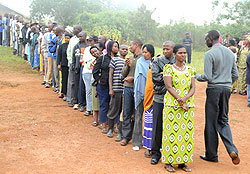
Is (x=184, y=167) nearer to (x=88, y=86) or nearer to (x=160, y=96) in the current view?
(x=160, y=96)

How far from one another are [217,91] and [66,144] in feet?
9.05

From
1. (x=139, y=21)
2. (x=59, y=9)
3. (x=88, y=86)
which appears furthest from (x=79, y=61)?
(x=139, y=21)

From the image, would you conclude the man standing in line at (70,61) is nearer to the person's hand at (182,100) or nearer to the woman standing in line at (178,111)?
the woman standing in line at (178,111)

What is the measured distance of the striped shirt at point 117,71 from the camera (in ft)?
20.2

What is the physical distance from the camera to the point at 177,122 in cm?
471

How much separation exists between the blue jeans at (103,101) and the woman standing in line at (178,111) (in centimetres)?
205

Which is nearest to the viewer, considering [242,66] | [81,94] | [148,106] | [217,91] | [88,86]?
[217,91]

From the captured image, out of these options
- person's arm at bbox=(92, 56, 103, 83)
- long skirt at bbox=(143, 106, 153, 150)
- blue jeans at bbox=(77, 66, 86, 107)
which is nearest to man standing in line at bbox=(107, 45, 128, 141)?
person's arm at bbox=(92, 56, 103, 83)

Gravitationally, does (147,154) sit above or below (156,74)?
below

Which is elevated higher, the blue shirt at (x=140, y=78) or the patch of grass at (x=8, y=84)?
the blue shirt at (x=140, y=78)

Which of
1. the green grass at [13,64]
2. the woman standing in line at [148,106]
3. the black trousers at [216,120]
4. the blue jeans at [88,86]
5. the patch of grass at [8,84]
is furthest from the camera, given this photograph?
the green grass at [13,64]

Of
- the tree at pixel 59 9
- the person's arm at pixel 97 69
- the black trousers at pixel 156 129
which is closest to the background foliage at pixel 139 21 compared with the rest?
the tree at pixel 59 9

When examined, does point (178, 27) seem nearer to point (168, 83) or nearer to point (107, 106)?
point (107, 106)

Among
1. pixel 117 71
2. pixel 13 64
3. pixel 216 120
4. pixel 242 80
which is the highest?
pixel 117 71
